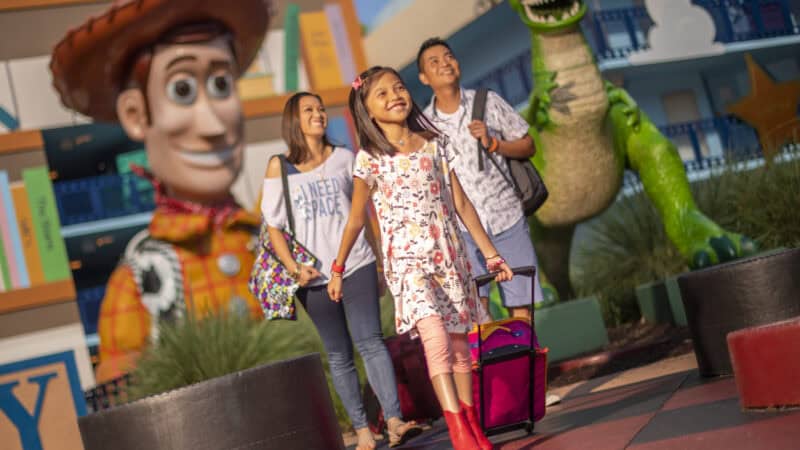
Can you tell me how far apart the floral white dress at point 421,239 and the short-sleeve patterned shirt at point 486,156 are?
123 centimetres

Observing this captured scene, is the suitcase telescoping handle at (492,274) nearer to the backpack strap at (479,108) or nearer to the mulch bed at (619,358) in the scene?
the backpack strap at (479,108)

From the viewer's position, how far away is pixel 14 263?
57.1 feet

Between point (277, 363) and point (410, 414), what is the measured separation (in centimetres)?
215

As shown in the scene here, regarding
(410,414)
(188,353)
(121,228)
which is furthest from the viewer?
(121,228)

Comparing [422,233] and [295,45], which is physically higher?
[295,45]

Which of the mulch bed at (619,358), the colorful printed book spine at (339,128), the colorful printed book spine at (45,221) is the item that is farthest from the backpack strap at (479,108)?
the colorful printed book spine at (45,221)

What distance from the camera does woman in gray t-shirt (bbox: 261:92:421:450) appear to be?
5.35m

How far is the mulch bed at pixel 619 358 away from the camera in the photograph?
7.37 metres

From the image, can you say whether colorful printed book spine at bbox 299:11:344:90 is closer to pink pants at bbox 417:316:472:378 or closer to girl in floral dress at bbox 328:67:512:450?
girl in floral dress at bbox 328:67:512:450

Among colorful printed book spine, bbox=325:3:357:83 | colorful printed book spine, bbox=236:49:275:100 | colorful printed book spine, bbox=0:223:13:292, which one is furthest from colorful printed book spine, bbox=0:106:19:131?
colorful printed book spine, bbox=325:3:357:83

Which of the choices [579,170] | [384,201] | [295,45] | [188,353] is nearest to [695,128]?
[295,45]

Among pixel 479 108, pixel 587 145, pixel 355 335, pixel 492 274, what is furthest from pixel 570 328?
pixel 492 274

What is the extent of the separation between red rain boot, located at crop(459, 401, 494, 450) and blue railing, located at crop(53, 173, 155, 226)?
16608mm

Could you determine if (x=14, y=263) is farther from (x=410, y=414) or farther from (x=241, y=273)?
(x=410, y=414)
